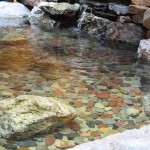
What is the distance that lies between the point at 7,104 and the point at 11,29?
621cm

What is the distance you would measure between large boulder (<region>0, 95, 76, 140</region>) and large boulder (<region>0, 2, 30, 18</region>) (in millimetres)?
9044

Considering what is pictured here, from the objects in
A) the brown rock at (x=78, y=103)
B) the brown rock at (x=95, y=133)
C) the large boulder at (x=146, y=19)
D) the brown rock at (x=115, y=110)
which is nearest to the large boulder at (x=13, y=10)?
the large boulder at (x=146, y=19)

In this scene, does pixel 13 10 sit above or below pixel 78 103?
above

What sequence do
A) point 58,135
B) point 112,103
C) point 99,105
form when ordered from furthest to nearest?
point 112,103 < point 99,105 < point 58,135

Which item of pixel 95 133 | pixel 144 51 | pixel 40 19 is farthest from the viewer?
pixel 40 19

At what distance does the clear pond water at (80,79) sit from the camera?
3744 millimetres

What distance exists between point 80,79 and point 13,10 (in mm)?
8149

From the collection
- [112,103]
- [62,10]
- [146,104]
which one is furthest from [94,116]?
[62,10]

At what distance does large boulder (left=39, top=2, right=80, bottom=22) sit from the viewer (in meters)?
10.9

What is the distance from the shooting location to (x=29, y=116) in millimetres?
3371

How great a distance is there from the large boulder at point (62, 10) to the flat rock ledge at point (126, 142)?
9157mm

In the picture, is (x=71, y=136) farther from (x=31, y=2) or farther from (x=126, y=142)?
(x=31, y=2)

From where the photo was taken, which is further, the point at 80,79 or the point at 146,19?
the point at 146,19

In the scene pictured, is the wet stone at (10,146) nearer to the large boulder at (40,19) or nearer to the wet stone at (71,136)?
the wet stone at (71,136)
